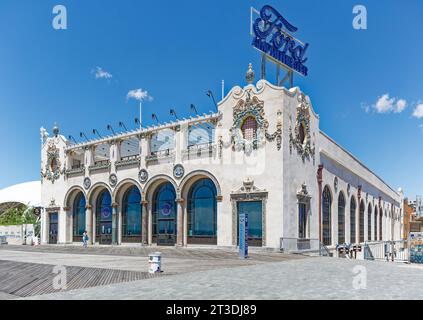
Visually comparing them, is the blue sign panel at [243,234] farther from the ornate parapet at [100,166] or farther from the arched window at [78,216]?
the arched window at [78,216]

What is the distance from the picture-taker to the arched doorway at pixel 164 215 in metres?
37.4

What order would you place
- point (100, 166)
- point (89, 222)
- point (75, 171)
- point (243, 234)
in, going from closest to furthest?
1. point (243, 234)
2. point (100, 166)
3. point (89, 222)
4. point (75, 171)

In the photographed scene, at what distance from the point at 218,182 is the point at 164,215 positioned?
7.69m

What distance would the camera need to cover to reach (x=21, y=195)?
76.2m

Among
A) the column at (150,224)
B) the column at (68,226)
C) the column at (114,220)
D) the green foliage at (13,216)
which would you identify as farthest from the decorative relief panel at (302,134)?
the green foliage at (13,216)

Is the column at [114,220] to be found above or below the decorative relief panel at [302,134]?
below

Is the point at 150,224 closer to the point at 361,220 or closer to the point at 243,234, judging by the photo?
the point at 243,234

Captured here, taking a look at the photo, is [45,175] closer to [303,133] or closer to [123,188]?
[123,188]

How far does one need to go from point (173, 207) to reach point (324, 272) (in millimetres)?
21651

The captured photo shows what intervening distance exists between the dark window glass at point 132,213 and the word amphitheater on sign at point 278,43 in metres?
17.7

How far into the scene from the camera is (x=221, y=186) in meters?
33.1

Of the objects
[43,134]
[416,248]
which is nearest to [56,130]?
[43,134]
